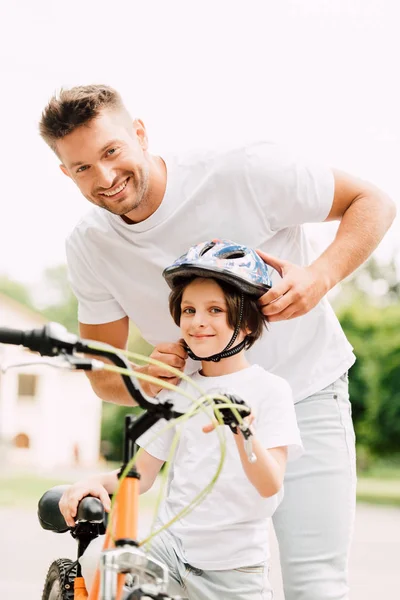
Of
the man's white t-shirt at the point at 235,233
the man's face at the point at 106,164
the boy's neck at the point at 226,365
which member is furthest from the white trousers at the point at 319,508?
the man's face at the point at 106,164

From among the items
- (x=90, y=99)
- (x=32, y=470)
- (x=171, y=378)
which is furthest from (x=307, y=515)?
(x=32, y=470)

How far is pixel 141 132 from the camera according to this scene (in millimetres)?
3576

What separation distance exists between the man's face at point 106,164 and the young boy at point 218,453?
32 cm

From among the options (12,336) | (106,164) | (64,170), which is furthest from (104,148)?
(12,336)

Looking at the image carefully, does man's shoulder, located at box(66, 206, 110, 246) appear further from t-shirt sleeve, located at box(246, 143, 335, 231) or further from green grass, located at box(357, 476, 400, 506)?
green grass, located at box(357, 476, 400, 506)

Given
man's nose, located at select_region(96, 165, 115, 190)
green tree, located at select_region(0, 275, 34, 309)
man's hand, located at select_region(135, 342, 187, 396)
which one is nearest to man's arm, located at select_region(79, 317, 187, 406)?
man's hand, located at select_region(135, 342, 187, 396)

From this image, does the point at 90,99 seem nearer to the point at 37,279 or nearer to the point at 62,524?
the point at 62,524

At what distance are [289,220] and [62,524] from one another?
4.05 feet

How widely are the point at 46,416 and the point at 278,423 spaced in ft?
154

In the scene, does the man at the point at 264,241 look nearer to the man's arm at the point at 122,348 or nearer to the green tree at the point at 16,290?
the man's arm at the point at 122,348

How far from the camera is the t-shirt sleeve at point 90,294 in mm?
3584

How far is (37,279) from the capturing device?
191 ft

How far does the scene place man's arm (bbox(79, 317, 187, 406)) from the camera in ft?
10.2

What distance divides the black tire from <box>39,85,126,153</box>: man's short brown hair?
1.37 metres
